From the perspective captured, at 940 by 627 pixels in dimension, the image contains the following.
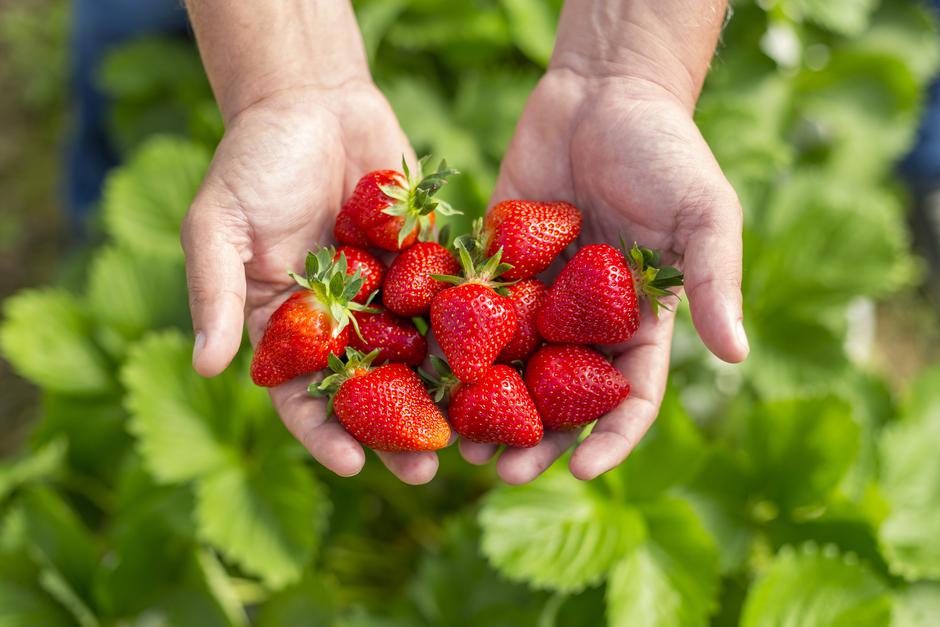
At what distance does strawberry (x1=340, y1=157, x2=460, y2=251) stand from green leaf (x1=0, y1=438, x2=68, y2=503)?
2.57ft

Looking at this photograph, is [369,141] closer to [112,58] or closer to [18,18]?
[112,58]

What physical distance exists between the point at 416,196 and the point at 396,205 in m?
0.03

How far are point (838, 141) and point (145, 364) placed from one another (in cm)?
160

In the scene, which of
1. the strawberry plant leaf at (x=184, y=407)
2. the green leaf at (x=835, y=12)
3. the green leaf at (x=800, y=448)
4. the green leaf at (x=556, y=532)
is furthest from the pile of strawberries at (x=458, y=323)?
the green leaf at (x=835, y=12)

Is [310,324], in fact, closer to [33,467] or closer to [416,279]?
[416,279]

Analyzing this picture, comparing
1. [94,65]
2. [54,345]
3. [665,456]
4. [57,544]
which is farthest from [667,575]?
[94,65]

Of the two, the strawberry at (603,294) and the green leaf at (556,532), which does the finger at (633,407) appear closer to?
the strawberry at (603,294)

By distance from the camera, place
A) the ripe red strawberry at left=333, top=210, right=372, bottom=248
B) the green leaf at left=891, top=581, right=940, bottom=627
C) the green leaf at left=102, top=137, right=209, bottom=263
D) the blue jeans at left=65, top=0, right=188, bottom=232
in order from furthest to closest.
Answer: the blue jeans at left=65, top=0, right=188, bottom=232 → the green leaf at left=102, top=137, right=209, bottom=263 → the green leaf at left=891, top=581, right=940, bottom=627 → the ripe red strawberry at left=333, top=210, right=372, bottom=248

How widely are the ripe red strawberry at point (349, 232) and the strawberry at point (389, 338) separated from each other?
0.10 metres

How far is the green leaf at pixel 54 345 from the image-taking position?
162 centimetres

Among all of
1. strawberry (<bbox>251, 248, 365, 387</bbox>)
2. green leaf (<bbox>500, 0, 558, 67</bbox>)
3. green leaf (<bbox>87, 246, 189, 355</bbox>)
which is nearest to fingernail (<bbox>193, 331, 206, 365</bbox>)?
strawberry (<bbox>251, 248, 365, 387</bbox>)

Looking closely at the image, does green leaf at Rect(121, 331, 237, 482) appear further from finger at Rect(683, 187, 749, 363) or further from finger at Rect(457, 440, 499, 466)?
finger at Rect(683, 187, 749, 363)

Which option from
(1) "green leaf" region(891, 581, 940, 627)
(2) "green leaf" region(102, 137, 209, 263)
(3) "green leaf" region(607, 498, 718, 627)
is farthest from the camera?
(2) "green leaf" region(102, 137, 209, 263)

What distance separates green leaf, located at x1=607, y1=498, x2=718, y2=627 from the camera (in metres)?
1.33
